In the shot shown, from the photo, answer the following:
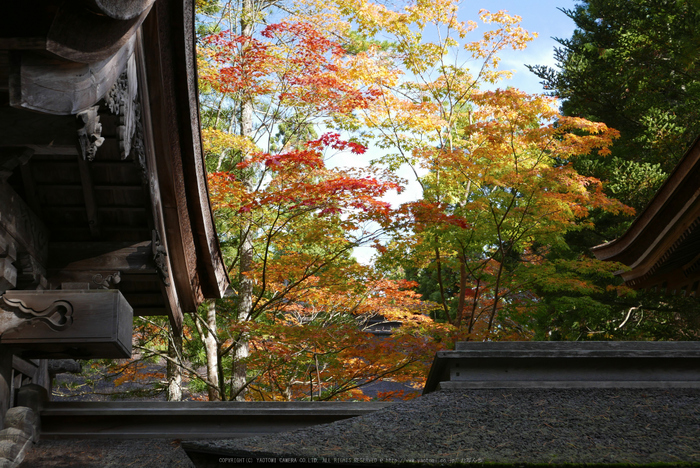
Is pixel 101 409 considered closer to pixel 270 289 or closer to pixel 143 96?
pixel 143 96

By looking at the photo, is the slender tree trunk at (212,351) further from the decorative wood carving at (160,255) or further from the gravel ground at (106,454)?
the decorative wood carving at (160,255)

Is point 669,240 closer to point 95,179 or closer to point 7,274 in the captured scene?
point 95,179

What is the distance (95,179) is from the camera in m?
4.39

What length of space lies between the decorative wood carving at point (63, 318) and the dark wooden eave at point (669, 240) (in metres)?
4.49

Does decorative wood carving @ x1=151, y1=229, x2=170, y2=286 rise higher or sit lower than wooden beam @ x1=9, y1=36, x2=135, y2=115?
lower

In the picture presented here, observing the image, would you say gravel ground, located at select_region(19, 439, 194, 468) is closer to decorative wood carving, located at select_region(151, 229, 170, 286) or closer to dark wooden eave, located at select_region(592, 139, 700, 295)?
decorative wood carving, located at select_region(151, 229, 170, 286)

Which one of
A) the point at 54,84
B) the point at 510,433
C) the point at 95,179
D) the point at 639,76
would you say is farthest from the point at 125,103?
the point at 639,76

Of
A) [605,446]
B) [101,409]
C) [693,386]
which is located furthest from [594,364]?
[101,409]

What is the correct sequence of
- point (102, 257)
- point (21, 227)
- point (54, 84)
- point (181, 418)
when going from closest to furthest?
point (54, 84)
point (21, 227)
point (102, 257)
point (181, 418)

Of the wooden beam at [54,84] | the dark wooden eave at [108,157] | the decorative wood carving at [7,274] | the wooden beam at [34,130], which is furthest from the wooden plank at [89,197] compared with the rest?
the wooden beam at [54,84]

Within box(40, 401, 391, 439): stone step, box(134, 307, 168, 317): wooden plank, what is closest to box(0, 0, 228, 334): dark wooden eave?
box(134, 307, 168, 317): wooden plank

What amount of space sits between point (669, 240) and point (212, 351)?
29.6 ft

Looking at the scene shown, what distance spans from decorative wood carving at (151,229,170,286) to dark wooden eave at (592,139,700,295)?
418cm

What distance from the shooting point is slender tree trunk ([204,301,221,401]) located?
37.2 ft
